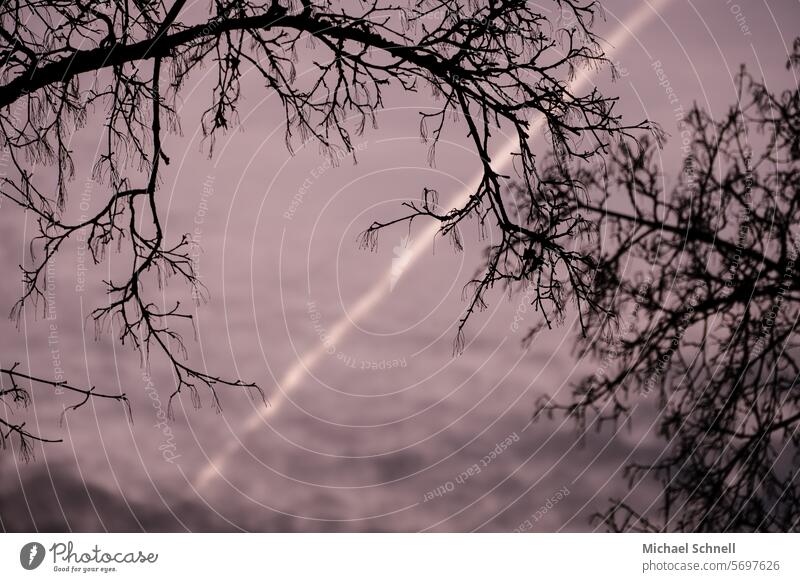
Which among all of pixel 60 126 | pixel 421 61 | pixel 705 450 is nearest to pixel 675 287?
pixel 705 450

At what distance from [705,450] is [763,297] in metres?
1.06

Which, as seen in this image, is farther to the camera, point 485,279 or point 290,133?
point 290,133

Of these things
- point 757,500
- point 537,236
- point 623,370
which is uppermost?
point 537,236

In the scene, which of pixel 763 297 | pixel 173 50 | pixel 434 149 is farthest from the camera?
pixel 763 297

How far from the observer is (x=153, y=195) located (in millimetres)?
5012

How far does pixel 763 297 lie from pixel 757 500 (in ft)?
4.18

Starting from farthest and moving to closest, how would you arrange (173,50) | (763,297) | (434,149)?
(763,297), (434,149), (173,50)

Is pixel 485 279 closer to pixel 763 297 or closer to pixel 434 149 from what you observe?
pixel 434 149

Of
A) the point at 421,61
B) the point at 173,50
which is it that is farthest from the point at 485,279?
the point at 173,50

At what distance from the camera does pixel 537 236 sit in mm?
4742

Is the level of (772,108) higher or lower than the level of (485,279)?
higher
